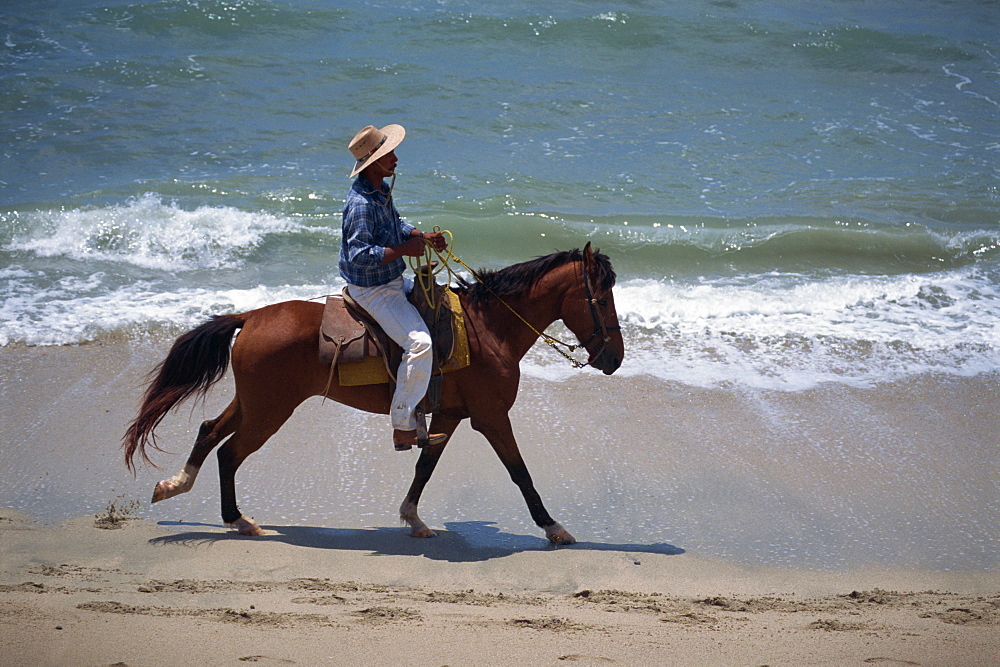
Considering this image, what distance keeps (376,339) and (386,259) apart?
53 cm

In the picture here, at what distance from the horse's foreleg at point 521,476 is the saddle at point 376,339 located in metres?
0.43

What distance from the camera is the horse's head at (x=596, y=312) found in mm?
5211

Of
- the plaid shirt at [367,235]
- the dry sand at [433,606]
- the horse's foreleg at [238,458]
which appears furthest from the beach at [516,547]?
the plaid shirt at [367,235]

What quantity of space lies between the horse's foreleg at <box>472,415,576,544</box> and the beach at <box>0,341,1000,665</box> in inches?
4.1

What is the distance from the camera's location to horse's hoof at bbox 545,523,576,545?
203 inches

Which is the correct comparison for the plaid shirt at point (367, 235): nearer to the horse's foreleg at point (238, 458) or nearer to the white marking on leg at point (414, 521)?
the horse's foreleg at point (238, 458)

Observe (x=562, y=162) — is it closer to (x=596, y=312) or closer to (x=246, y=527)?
(x=596, y=312)

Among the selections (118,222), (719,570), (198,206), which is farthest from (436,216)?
(719,570)

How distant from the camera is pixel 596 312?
5219 millimetres

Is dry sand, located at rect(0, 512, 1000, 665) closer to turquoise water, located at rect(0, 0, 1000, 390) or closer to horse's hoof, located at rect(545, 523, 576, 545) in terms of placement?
horse's hoof, located at rect(545, 523, 576, 545)

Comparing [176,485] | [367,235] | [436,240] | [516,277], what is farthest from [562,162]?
[176,485]

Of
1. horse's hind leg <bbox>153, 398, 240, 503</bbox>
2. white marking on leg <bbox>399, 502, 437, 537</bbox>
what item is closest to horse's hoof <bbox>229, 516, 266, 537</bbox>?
horse's hind leg <bbox>153, 398, 240, 503</bbox>

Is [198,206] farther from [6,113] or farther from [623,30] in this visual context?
[623,30]

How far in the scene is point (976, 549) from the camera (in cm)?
523
